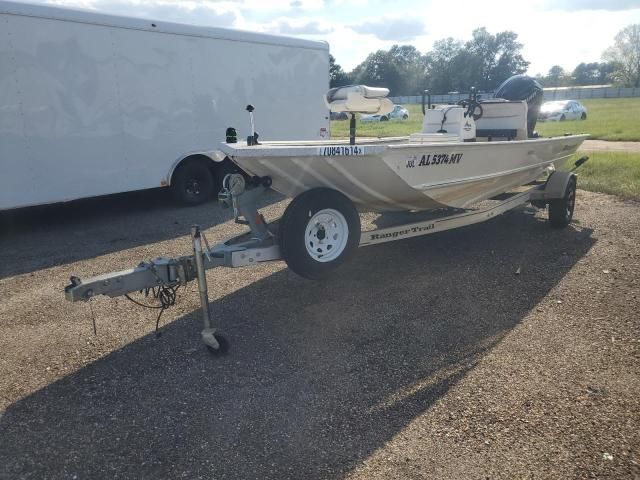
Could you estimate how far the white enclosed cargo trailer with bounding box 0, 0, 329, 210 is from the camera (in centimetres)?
627

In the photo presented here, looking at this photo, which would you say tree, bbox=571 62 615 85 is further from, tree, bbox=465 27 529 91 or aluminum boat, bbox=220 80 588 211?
aluminum boat, bbox=220 80 588 211

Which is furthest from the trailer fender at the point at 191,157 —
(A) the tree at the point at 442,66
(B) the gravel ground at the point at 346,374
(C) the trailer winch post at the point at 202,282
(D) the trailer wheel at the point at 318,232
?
(A) the tree at the point at 442,66

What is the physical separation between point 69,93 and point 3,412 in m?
5.06

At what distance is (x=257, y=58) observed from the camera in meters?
8.71

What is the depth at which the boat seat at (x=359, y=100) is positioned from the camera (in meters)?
4.05

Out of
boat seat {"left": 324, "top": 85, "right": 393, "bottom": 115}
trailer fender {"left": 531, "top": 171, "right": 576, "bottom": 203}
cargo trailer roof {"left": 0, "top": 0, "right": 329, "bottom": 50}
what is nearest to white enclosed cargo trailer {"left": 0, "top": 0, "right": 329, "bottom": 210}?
cargo trailer roof {"left": 0, "top": 0, "right": 329, "bottom": 50}

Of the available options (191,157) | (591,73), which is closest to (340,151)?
→ (191,157)

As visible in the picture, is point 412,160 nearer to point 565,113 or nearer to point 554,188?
point 554,188

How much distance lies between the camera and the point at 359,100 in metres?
4.05

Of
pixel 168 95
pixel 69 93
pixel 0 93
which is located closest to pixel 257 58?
pixel 168 95

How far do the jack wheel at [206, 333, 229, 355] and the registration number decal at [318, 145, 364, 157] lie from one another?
1.55 m

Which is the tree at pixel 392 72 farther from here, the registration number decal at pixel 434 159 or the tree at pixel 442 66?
the registration number decal at pixel 434 159

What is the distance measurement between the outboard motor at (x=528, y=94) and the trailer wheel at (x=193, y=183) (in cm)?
496

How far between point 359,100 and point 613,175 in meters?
7.47
